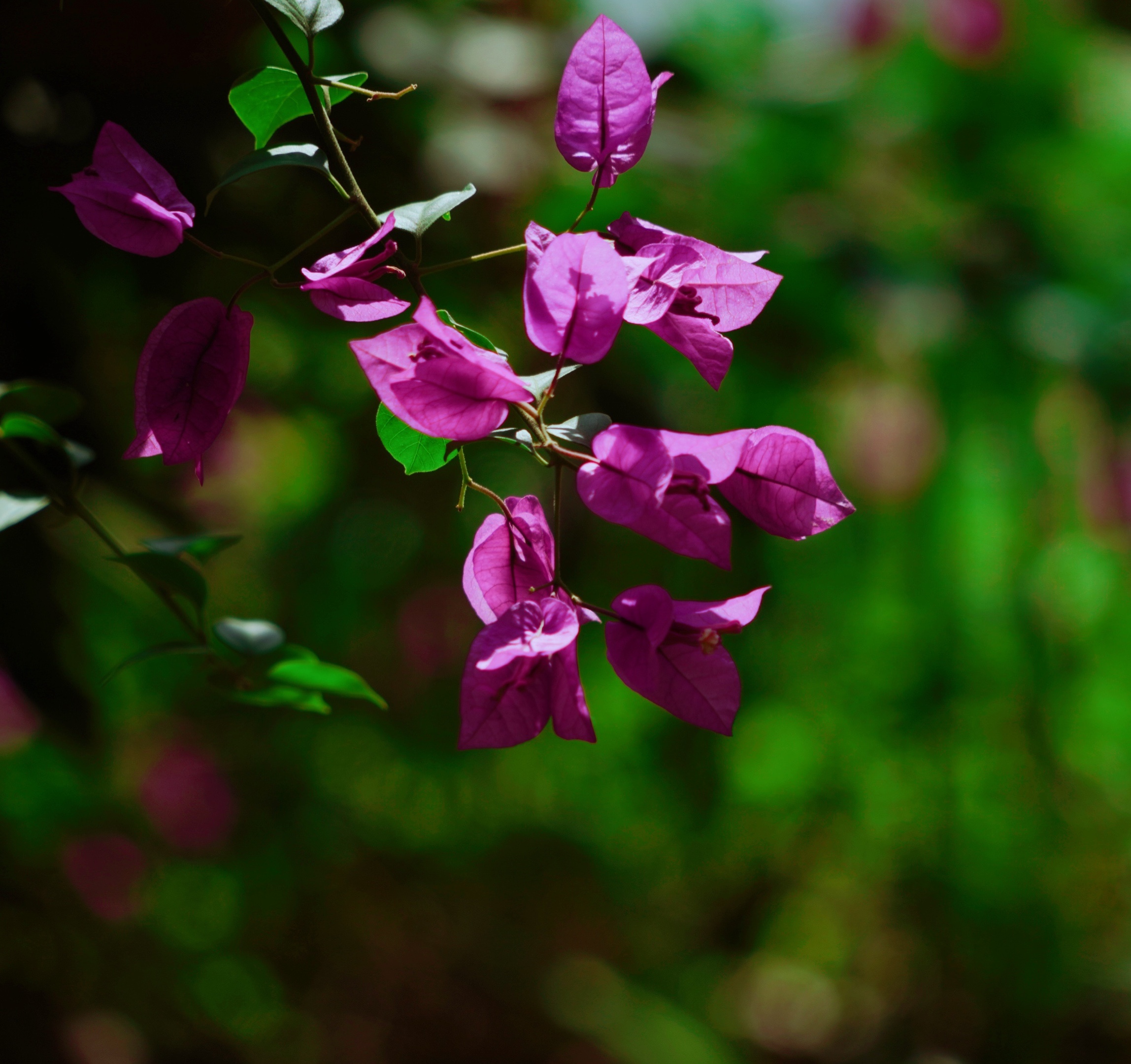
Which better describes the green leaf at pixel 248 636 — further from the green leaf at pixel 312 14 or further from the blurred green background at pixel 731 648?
the blurred green background at pixel 731 648

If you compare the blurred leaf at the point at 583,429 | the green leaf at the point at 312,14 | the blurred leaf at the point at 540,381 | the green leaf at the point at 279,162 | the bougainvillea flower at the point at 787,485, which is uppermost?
the green leaf at the point at 312,14

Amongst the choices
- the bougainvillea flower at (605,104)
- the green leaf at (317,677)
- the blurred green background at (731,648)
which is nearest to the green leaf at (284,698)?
the green leaf at (317,677)

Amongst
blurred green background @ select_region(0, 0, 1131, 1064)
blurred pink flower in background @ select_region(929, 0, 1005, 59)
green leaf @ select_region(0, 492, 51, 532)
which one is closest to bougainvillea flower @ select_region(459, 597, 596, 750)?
green leaf @ select_region(0, 492, 51, 532)

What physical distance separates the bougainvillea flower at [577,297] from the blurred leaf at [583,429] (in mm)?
22

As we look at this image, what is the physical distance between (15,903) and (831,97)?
5.33 ft

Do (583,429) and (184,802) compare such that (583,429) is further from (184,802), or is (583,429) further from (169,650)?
(184,802)

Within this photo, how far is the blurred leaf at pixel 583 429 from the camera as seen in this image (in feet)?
0.77

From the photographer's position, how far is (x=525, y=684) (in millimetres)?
245

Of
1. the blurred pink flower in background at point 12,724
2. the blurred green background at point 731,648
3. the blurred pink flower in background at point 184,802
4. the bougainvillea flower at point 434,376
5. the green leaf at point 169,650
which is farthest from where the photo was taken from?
the blurred pink flower in background at point 184,802

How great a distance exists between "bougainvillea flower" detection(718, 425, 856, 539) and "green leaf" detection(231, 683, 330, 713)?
18 centimetres

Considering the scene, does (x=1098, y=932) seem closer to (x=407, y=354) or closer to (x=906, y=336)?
(x=906, y=336)

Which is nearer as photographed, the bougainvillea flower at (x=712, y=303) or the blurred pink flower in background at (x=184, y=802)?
the bougainvillea flower at (x=712, y=303)

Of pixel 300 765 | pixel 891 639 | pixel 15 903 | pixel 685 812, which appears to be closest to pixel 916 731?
pixel 891 639

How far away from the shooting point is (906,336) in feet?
4.48
